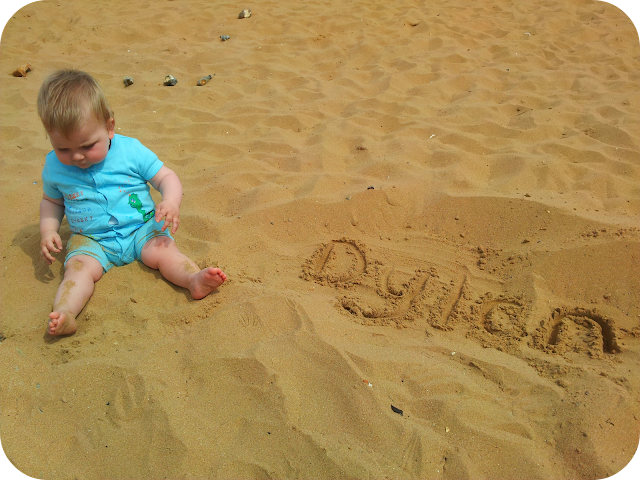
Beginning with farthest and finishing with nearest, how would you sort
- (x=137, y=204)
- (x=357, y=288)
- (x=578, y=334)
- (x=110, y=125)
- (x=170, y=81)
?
(x=170, y=81)
(x=137, y=204)
(x=357, y=288)
(x=110, y=125)
(x=578, y=334)

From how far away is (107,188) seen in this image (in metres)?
2.61

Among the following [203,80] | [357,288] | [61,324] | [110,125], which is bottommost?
[203,80]

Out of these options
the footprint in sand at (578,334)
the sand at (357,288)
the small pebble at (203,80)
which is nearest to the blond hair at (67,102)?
the sand at (357,288)

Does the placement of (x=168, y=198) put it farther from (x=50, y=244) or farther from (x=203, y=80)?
(x=203, y=80)

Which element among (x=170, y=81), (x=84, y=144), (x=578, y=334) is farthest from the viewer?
(x=170, y=81)

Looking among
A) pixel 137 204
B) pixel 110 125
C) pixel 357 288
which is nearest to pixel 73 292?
pixel 137 204

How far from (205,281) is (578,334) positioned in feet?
5.80

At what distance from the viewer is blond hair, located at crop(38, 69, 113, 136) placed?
7.19 feet

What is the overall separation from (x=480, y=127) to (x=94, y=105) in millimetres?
2948

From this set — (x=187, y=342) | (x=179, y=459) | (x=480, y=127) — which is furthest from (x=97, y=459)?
(x=480, y=127)

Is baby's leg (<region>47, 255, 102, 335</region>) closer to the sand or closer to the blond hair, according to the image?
the sand

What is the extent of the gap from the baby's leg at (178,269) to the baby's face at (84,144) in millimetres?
539

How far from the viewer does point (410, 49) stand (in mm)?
5605

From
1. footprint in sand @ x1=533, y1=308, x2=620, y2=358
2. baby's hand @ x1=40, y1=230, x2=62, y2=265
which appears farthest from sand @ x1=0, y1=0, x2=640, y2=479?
baby's hand @ x1=40, y1=230, x2=62, y2=265
